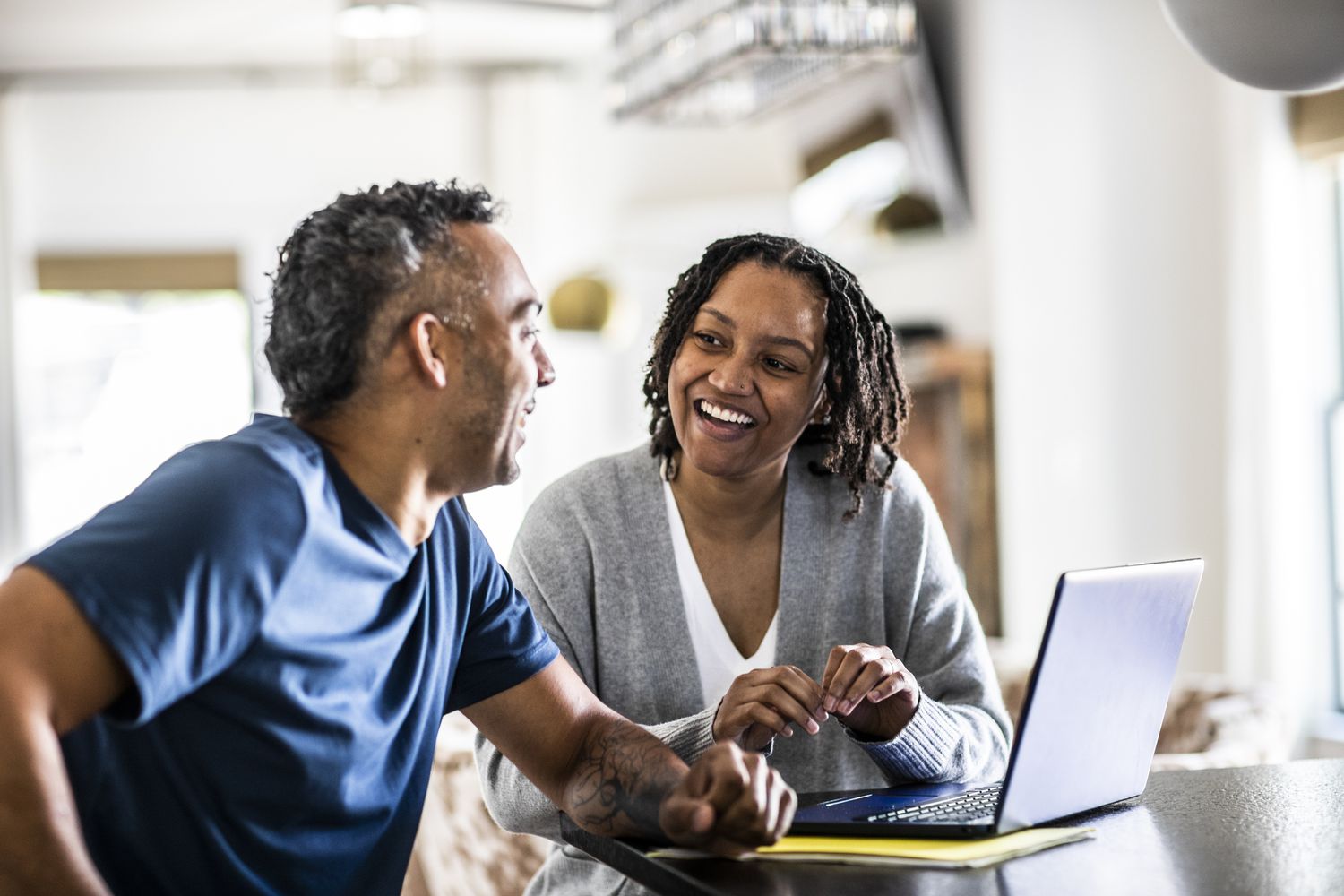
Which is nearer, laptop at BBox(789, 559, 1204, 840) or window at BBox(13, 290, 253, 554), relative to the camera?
laptop at BBox(789, 559, 1204, 840)

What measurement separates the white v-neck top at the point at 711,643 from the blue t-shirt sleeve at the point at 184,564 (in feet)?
2.38

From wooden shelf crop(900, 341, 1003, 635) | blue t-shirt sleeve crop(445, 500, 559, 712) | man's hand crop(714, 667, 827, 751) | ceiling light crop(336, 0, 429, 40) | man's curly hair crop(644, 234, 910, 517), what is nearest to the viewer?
man's hand crop(714, 667, 827, 751)

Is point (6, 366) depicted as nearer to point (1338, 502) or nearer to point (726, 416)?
point (1338, 502)

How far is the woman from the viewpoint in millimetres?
1906

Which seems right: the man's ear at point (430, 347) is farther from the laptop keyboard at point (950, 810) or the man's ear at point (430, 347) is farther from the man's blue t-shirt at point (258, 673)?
the laptop keyboard at point (950, 810)

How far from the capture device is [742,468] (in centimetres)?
195

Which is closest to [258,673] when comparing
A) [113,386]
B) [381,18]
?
[381,18]

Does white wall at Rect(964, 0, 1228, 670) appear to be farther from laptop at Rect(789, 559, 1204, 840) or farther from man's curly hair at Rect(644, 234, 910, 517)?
laptop at Rect(789, 559, 1204, 840)

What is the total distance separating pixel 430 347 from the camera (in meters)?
1.46

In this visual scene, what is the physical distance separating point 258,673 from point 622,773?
40 centimetres

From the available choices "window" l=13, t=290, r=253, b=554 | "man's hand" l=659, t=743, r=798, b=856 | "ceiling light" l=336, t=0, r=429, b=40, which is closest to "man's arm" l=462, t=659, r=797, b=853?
"man's hand" l=659, t=743, r=798, b=856

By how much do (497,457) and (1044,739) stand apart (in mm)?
591

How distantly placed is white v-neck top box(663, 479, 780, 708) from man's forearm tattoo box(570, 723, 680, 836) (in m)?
0.29

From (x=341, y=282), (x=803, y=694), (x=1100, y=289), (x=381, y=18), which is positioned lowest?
(x=803, y=694)
